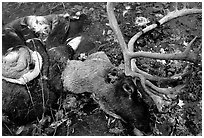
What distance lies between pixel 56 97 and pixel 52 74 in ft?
0.88

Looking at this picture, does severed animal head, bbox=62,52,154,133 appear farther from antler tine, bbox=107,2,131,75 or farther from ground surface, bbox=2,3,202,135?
ground surface, bbox=2,3,202,135

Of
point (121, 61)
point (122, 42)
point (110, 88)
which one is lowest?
point (121, 61)

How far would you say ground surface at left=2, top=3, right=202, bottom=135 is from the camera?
3.46 m

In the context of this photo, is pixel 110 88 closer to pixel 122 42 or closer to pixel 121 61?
pixel 122 42

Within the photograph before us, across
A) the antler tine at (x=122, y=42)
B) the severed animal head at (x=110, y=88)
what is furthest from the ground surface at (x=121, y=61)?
the antler tine at (x=122, y=42)

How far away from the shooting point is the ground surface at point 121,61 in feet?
11.4

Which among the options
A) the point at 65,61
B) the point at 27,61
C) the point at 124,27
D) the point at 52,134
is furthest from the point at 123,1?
the point at 52,134

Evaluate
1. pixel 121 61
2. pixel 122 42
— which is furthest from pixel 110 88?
pixel 121 61

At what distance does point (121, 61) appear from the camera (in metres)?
4.03

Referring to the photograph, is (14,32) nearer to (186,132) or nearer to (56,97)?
(56,97)

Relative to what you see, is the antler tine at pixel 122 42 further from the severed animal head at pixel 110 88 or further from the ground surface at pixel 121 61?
the ground surface at pixel 121 61

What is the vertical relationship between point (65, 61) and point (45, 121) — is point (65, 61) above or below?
above

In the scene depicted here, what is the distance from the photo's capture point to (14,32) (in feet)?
12.7

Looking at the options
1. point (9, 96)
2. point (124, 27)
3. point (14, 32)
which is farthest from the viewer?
point (124, 27)
